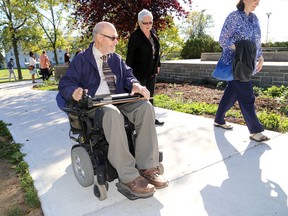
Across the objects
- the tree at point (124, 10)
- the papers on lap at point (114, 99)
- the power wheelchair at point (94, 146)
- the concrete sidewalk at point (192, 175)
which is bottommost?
the concrete sidewalk at point (192, 175)

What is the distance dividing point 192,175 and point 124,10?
5.32 m

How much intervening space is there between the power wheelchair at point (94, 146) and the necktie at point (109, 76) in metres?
0.41

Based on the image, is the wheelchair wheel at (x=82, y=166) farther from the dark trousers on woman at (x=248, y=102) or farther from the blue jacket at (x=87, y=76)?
the dark trousers on woman at (x=248, y=102)

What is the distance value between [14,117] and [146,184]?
13.7 ft

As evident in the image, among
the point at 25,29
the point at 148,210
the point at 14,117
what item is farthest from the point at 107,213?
the point at 25,29

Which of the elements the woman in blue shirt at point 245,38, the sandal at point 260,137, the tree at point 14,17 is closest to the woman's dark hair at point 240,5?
the woman in blue shirt at point 245,38

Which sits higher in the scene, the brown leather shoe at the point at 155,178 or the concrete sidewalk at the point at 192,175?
the brown leather shoe at the point at 155,178

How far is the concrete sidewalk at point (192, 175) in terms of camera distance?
226 cm

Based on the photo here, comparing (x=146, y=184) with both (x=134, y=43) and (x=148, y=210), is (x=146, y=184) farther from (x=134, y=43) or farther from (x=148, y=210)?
(x=134, y=43)

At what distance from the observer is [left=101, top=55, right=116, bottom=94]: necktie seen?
2779mm

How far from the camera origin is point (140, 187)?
2.24m

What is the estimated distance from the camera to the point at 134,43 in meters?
4.02

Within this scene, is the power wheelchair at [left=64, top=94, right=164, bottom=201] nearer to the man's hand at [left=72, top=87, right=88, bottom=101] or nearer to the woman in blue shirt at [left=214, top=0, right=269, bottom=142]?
the man's hand at [left=72, top=87, right=88, bottom=101]

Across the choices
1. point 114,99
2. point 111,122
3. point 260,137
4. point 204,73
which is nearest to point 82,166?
point 111,122
